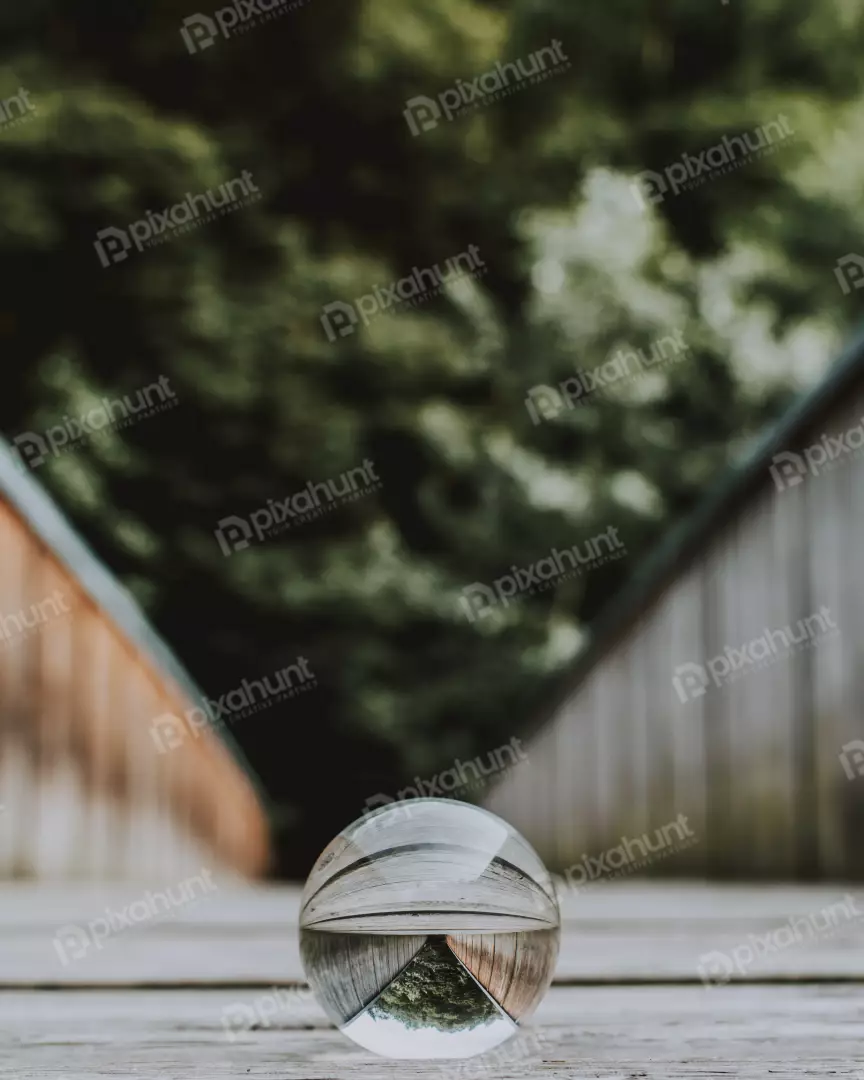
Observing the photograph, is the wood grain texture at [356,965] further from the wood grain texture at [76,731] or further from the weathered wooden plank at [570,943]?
the wood grain texture at [76,731]

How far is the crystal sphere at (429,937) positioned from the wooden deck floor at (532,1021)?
0.15ft

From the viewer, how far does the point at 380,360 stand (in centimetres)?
829

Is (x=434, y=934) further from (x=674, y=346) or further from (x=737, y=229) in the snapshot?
(x=737, y=229)

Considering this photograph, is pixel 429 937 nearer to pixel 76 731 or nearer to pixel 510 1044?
pixel 510 1044

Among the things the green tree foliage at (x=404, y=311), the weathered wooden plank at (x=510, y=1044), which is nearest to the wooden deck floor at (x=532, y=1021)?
the weathered wooden plank at (x=510, y=1044)

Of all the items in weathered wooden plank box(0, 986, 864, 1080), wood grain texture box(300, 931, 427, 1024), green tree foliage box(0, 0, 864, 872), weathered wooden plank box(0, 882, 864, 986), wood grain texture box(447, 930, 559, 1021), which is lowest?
green tree foliage box(0, 0, 864, 872)

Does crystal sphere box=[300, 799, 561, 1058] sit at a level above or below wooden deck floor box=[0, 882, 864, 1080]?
above

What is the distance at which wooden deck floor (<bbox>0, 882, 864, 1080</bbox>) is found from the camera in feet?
2.68

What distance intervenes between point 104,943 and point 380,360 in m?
6.88

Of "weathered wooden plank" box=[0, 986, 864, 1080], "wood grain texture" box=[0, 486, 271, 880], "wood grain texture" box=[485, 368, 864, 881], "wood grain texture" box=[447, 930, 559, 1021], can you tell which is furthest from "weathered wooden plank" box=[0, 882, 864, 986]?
"wood grain texture" box=[485, 368, 864, 881]

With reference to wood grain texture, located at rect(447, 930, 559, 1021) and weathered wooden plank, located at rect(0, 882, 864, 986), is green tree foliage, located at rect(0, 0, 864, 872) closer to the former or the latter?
weathered wooden plank, located at rect(0, 882, 864, 986)

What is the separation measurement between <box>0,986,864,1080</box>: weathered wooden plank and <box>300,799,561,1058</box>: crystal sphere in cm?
5

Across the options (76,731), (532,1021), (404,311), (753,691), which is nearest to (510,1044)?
(532,1021)

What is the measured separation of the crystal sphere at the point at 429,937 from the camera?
0.76m
